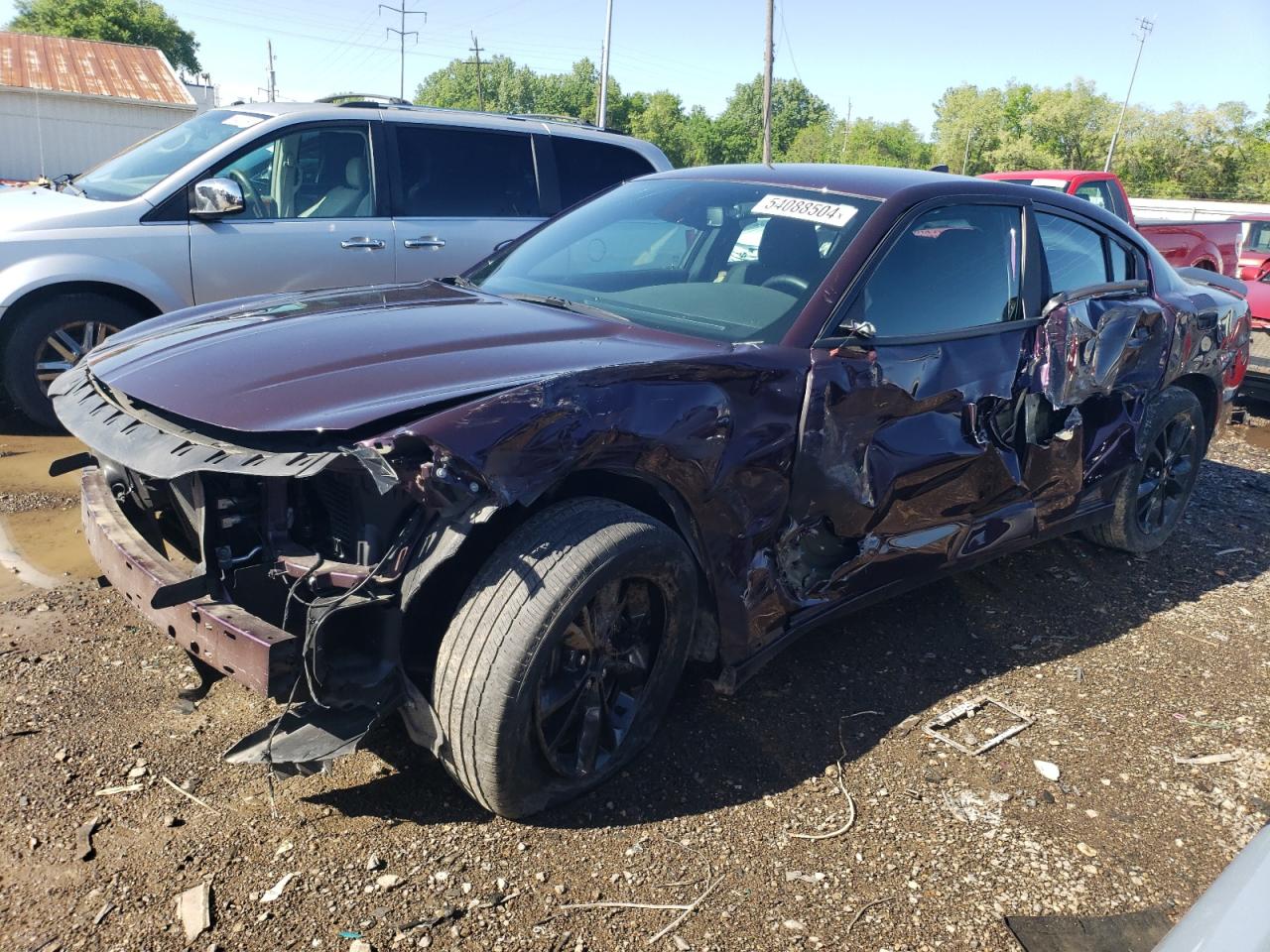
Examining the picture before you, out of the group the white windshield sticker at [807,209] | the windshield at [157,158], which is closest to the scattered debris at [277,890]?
the white windshield sticker at [807,209]

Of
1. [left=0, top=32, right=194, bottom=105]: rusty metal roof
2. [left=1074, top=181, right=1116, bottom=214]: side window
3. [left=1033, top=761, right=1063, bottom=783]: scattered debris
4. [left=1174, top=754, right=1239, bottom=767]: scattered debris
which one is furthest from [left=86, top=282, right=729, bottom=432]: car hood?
[left=0, top=32, right=194, bottom=105]: rusty metal roof

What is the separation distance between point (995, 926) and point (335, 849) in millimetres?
1630

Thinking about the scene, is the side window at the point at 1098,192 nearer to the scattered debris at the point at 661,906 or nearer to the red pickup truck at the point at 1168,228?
the red pickup truck at the point at 1168,228

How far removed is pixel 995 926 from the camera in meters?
2.38

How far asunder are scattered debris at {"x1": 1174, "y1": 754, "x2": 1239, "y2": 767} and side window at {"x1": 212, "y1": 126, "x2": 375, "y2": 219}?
17.3 feet

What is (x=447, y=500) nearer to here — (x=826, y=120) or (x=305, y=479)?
(x=305, y=479)

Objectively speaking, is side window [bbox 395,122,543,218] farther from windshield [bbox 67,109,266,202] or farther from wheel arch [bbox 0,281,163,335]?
wheel arch [bbox 0,281,163,335]

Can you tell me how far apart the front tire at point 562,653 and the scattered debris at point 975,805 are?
2.97 ft

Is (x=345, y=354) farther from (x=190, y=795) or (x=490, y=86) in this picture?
(x=490, y=86)

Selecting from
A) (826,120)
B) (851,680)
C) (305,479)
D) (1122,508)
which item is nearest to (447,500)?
(305,479)

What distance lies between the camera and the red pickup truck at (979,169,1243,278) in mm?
10641

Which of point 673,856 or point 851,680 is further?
point 851,680

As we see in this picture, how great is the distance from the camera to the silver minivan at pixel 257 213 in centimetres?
547

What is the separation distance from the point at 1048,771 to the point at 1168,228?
33.9 feet
